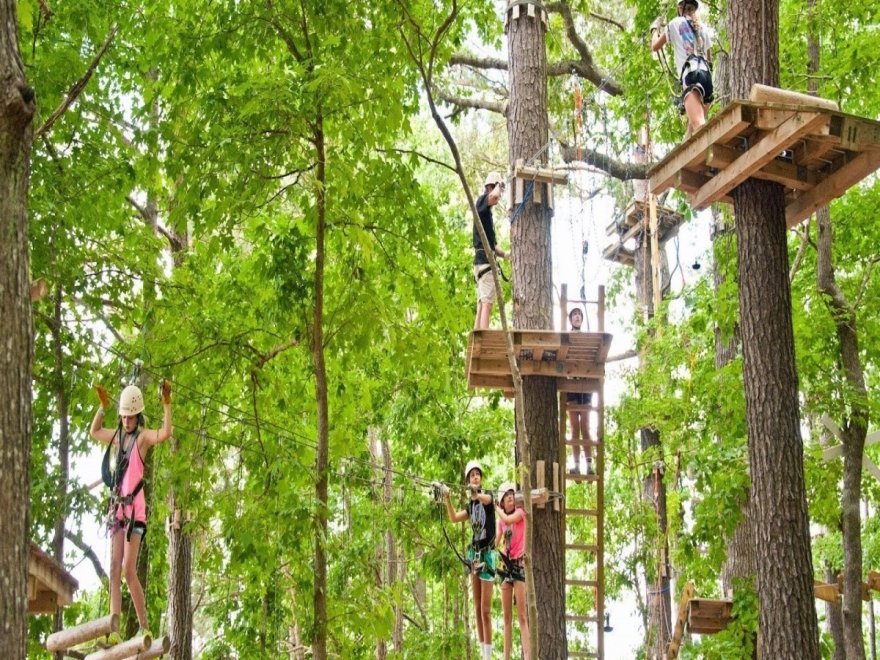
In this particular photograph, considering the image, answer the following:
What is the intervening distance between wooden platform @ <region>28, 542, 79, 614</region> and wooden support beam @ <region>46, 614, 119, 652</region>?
4.70 ft

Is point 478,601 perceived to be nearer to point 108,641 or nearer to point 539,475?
point 539,475

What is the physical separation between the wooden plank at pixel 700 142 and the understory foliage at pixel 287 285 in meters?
1.98

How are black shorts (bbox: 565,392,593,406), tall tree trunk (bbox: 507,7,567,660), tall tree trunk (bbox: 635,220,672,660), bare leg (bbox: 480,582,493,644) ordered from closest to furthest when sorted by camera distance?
tall tree trunk (bbox: 507,7,567,660)
bare leg (bbox: 480,582,493,644)
black shorts (bbox: 565,392,593,406)
tall tree trunk (bbox: 635,220,672,660)

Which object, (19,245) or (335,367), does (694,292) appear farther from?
(19,245)

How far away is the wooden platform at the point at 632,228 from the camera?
21348 mm

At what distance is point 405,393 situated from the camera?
15508mm

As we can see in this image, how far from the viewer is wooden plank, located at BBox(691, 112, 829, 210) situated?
810 centimetres

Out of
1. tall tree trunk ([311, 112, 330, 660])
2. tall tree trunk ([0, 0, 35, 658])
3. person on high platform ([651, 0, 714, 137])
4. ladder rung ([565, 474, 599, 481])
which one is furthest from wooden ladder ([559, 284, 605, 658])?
tall tree trunk ([0, 0, 35, 658])

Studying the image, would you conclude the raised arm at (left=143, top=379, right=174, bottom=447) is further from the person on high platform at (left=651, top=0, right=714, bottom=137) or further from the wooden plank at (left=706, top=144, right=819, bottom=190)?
the person on high platform at (left=651, top=0, right=714, bottom=137)

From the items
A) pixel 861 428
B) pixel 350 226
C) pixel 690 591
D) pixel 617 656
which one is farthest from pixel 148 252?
pixel 617 656

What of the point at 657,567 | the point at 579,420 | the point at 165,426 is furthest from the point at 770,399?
the point at 657,567

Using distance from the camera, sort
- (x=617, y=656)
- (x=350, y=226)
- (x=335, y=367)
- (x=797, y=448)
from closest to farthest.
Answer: (x=797, y=448) < (x=350, y=226) < (x=335, y=367) < (x=617, y=656)

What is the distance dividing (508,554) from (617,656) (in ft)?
69.8

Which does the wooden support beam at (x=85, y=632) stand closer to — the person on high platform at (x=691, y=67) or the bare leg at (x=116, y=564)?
the bare leg at (x=116, y=564)
